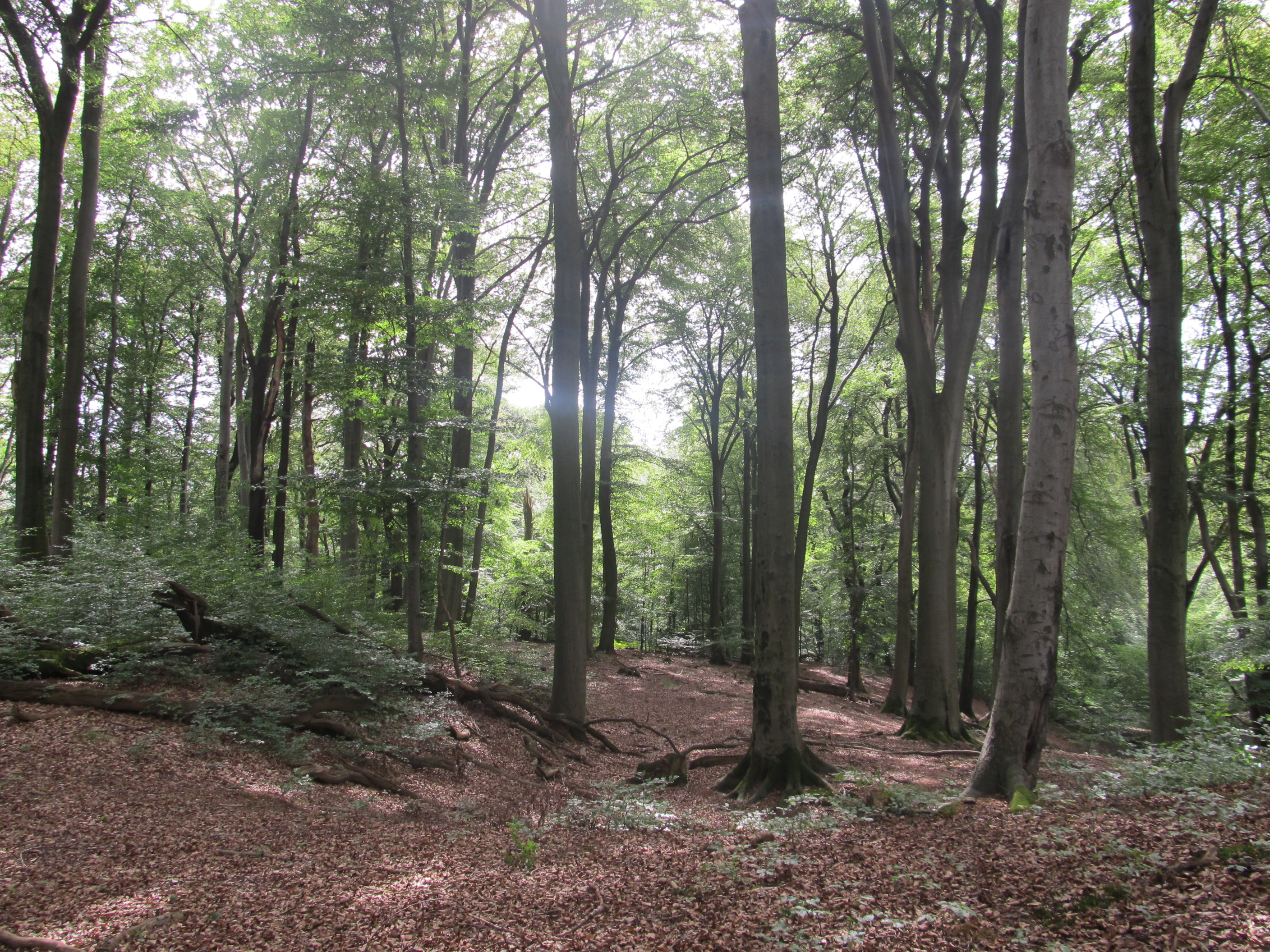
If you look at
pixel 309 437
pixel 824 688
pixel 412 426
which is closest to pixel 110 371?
pixel 309 437

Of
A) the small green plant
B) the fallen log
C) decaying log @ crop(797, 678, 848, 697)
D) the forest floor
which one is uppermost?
the fallen log

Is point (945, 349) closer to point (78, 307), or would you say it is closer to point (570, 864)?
point (570, 864)

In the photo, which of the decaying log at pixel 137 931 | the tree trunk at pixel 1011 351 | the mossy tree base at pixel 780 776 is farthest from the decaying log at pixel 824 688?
the decaying log at pixel 137 931

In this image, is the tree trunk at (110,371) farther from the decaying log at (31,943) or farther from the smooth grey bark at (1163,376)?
the smooth grey bark at (1163,376)

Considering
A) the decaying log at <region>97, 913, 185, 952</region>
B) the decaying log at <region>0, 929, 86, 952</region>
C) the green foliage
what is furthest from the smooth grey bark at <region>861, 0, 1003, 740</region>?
the decaying log at <region>0, 929, 86, 952</region>

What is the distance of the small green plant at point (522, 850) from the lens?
4016 millimetres

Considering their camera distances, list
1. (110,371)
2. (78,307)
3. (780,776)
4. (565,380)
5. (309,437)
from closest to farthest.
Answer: (780,776), (565,380), (78,307), (309,437), (110,371)

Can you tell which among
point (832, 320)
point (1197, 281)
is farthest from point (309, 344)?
point (1197, 281)

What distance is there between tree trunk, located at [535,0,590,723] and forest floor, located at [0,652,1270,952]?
9.86 feet

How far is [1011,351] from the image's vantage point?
669 centimetres

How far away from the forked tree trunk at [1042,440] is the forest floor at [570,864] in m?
0.44

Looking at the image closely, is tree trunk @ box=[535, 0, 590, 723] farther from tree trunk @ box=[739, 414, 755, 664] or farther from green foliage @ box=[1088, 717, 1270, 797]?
tree trunk @ box=[739, 414, 755, 664]

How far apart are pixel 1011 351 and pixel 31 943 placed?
8.04m

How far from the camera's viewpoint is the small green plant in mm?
4016
